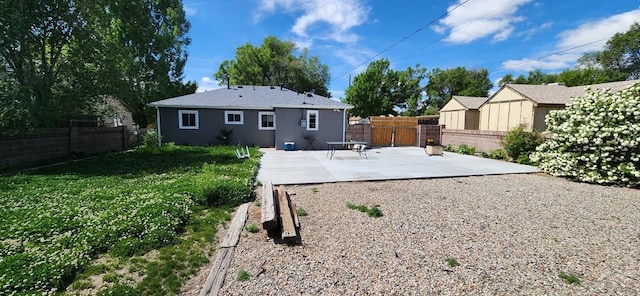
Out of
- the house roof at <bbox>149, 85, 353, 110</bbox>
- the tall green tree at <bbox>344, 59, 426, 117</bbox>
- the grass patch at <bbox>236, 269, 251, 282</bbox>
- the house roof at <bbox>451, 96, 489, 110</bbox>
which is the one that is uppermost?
the tall green tree at <bbox>344, 59, 426, 117</bbox>

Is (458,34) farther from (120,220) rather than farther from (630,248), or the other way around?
(120,220)

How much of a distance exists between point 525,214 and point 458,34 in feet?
36.3

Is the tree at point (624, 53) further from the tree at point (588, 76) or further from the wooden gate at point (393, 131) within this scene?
the wooden gate at point (393, 131)

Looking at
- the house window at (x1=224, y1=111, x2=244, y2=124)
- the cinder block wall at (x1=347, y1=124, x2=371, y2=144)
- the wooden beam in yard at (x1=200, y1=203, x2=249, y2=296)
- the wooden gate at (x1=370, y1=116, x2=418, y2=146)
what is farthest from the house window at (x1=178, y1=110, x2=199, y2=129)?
the wooden beam in yard at (x1=200, y1=203, x2=249, y2=296)

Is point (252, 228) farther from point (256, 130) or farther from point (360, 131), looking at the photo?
point (360, 131)

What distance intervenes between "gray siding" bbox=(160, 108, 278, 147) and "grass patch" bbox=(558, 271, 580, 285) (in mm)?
13089

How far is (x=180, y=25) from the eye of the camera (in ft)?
71.6

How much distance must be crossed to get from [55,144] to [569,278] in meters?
13.1

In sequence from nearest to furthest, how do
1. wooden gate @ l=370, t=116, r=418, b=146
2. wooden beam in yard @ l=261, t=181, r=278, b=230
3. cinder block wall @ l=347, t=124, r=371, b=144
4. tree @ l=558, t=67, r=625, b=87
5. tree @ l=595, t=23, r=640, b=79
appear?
wooden beam in yard @ l=261, t=181, r=278, b=230 → cinder block wall @ l=347, t=124, r=371, b=144 → wooden gate @ l=370, t=116, r=418, b=146 → tree @ l=595, t=23, r=640, b=79 → tree @ l=558, t=67, r=625, b=87

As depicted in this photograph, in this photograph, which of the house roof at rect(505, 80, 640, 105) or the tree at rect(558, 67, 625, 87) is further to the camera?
the tree at rect(558, 67, 625, 87)

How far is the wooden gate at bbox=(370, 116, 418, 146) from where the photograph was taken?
16203 millimetres

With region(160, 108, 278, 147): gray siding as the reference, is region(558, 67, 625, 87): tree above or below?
above

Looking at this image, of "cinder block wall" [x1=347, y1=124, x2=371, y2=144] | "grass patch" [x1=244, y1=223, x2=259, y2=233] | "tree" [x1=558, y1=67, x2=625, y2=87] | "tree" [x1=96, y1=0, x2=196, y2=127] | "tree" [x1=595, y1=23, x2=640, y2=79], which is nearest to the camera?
"grass patch" [x1=244, y1=223, x2=259, y2=233]

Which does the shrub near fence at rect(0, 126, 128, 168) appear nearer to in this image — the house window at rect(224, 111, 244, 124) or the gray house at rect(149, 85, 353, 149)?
the gray house at rect(149, 85, 353, 149)
